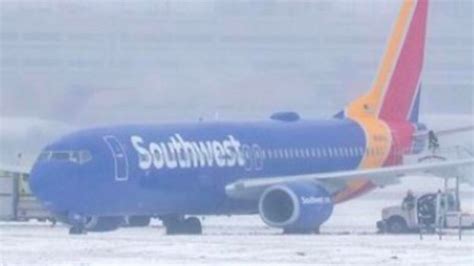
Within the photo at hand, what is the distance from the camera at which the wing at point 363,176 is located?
38.4 meters

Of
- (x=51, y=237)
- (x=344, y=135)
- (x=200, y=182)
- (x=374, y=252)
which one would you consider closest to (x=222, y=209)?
(x=200, y=182)

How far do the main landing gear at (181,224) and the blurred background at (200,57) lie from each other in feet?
40.2

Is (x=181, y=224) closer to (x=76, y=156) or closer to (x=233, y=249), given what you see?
(x=76, y=156)

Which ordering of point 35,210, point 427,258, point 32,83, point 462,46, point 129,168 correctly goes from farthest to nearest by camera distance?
point 462,46 → point 32,83 → point 35,210 → point 129,168 → point 427,258

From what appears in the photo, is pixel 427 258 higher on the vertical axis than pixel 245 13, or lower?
lower

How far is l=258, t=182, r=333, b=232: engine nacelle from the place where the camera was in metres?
37.3

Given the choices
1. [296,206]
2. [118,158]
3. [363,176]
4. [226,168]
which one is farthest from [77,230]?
[363,176]

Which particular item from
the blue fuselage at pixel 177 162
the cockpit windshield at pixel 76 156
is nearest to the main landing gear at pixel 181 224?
the blue fuselage at pixel 177 162

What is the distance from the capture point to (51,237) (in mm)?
31969

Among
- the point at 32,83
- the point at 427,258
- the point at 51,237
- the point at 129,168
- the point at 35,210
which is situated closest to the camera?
the point at 427,258

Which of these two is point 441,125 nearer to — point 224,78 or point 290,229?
point 224,78

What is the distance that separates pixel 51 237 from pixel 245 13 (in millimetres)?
23878

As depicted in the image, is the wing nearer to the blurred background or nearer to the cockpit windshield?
the cockpit windshield

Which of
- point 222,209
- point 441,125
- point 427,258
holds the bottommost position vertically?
point 427,258
